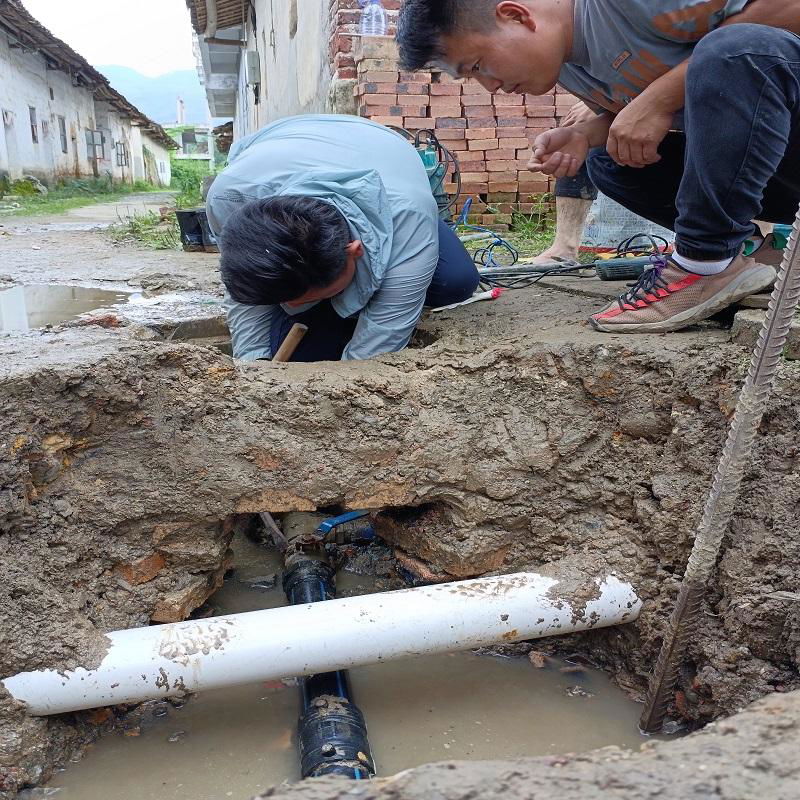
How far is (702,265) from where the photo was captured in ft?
6.09

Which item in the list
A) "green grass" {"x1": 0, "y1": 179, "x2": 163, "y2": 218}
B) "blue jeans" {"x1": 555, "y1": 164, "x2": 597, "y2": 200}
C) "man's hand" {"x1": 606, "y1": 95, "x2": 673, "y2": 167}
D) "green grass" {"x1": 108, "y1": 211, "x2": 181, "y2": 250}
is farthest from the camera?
"green grass" {"x1": 0, "y1": 179, "x2": 163, "y2": 218}

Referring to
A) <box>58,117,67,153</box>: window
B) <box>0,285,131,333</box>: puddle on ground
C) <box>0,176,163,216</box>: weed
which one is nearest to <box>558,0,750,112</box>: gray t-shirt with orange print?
<box>0,285,131,333</box>: puddle on ground

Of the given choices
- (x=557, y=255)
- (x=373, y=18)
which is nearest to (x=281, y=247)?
(x=557, y=255)

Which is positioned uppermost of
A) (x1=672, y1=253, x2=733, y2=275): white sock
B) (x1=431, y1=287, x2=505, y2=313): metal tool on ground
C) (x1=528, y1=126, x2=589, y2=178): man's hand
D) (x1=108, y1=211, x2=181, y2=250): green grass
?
(x1=528, y1=126, x2=589, y2=178): man's hand

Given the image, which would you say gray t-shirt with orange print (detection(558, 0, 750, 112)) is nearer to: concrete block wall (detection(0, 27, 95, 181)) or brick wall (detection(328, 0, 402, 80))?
brick wall (detection(328, 0, 402, 80))

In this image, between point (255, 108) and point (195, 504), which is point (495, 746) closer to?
point (195, 504)

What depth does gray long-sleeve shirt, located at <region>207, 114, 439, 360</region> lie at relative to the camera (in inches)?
84.6

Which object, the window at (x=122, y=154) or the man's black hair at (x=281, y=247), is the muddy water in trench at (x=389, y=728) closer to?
the man's black hair at (x=281, y=247)

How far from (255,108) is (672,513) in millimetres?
13375

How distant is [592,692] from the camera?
2006 millimetres

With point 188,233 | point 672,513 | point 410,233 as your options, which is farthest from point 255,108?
point 672,513

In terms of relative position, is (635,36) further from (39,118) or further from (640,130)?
(39,118)

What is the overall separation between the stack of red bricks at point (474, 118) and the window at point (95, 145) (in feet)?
66.7

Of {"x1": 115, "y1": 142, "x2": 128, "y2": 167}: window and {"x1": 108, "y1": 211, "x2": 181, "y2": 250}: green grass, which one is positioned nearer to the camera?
{"x1": 108, "y1": 211, "x2": 181, "y2": 250}: green grass
